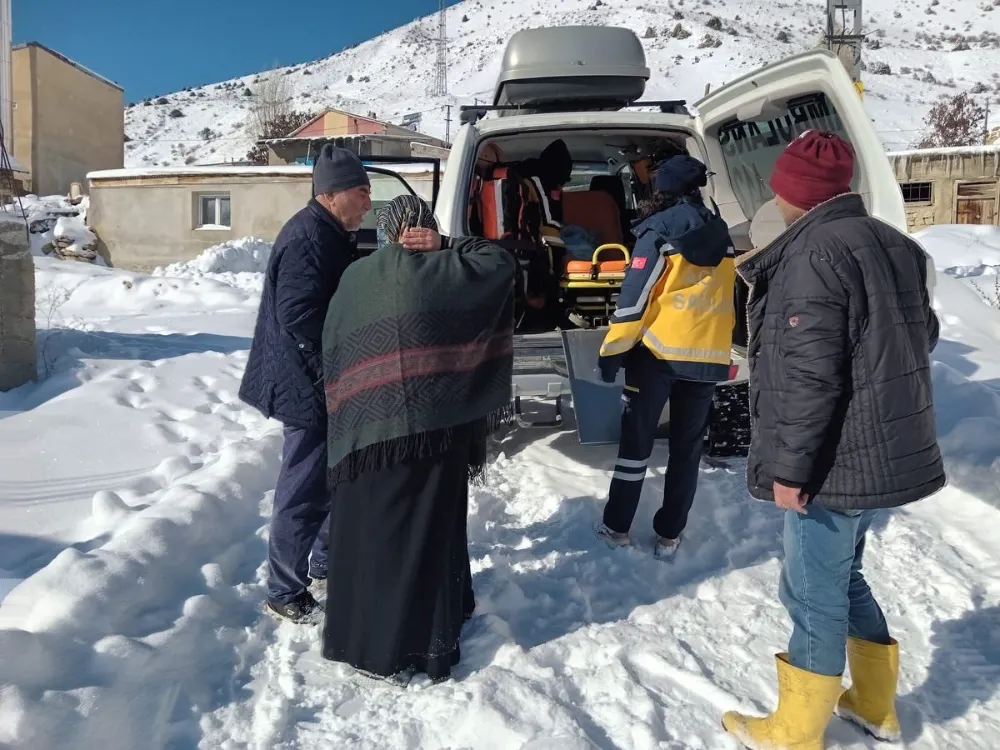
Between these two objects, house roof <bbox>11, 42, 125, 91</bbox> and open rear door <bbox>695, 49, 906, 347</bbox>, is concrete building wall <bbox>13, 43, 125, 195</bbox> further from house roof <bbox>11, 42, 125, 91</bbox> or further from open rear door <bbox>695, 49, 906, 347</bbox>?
open rear door <bbox>695, 49, 906, 347</bbox>

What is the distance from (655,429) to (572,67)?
131 inches

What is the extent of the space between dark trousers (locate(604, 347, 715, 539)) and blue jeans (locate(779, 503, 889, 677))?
4.14ft

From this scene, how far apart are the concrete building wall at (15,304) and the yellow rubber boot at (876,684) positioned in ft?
20.4

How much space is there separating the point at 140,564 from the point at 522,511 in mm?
1876

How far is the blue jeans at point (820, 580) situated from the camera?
7.00 ft

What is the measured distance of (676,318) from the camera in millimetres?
3330

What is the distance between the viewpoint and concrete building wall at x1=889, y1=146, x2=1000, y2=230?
77.0ft

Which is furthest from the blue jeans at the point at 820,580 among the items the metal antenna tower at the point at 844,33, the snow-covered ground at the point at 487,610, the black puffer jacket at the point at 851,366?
the metal antenna tower at the point at 844,33

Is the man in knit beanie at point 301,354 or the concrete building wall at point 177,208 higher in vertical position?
the concrete building wall at point 177,208

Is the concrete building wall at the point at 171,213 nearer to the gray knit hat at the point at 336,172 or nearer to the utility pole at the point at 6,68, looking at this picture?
the utility pole at the point at 6,68

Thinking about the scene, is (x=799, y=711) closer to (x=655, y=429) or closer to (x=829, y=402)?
(x=829, y=402)

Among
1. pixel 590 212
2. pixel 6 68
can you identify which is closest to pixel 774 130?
pixel 590 212

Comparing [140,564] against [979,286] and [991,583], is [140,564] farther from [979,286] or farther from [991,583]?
[979,286]

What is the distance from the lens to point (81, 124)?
28016 mm
